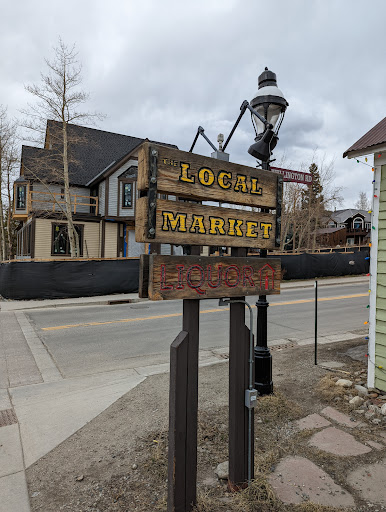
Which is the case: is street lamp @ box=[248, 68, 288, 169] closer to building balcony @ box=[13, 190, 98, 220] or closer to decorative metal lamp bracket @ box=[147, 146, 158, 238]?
decorative metal lamp bracket @ box=[147, 146, 158, 238]

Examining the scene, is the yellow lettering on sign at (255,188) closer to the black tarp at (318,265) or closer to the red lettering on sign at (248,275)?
the red lettering on sign at (248,275)

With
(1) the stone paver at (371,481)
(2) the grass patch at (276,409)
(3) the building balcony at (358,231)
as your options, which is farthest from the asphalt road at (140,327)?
(3) the building balcony at (358,231)

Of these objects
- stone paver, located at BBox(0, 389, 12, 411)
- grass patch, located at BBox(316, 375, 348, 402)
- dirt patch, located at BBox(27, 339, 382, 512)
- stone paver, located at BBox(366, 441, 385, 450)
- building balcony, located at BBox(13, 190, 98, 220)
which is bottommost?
stone paver, located at BBox(0, 389, 12, 411)

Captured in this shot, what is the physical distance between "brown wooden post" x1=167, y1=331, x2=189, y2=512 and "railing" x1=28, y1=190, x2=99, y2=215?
21.1 meters

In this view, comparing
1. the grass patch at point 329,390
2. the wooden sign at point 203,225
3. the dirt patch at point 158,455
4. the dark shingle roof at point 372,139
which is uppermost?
the dark shingle roof at point 372,139

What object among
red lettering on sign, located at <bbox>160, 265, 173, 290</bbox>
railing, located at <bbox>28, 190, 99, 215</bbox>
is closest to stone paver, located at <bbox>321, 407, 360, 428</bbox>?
red lettering on sign, located at <bbox>160, 265, 173, 290</bbox>

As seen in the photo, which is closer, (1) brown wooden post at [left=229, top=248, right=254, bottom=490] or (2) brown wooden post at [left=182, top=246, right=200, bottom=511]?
(2) brown wooden post at [left=182, top=246, right=200, bottom=511]

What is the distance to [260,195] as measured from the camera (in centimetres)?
304

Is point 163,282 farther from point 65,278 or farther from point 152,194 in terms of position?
point 65,278

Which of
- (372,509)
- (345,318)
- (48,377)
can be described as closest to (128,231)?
(345,318)

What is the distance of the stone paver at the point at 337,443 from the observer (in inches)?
136

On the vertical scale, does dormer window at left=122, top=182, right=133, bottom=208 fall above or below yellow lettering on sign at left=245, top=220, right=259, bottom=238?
above

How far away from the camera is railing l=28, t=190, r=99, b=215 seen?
22.7 metres

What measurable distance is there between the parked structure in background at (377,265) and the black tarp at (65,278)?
44.9 ft
